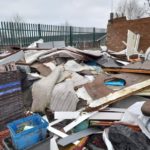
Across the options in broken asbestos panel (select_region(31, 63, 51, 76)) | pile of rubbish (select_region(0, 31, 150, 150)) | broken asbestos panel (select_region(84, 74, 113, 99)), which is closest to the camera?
pile of rubbish (select_region(0, 31, 150, 150))

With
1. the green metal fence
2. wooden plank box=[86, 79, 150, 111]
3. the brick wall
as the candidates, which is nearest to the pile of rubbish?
wooden plank box=[86, 79, 150, 111]

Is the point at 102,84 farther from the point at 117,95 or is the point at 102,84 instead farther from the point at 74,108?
the point at 74,108

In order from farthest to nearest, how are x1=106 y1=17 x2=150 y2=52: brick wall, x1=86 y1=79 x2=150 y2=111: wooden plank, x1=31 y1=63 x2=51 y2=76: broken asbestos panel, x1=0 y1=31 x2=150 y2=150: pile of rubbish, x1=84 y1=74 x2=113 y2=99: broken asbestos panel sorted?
x1=106 y1=17 x2=150 y2=52: brick wall → x1=31 y1=63 x2=51 y2=76: broken asbestos panel → x1=84 y1=74 x2=113 y2=99: broken asbestos panel → x1=86 y1=79 x2=150 y2=111: wooden plank → x1=0 y1=31 x2=150 y2=150: pile of rubbish

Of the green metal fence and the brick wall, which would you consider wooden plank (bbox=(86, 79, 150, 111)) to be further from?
the green metal fence

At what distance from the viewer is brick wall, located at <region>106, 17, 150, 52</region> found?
27.3 feet

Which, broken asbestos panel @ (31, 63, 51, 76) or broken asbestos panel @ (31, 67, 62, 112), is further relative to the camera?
broken asbestos panel @ (31, 63, 51, 76)

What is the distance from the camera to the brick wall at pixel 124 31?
327 inches

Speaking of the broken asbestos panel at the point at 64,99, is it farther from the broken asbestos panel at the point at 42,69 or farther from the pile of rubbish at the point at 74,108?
the broken asbestos panel at the point at 42,69

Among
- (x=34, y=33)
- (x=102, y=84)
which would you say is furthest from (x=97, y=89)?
(x=34, y=33)

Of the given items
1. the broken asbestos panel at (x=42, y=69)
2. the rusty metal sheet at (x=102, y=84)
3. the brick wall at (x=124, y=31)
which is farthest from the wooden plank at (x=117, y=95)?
the brick wall at (x=124, y=31)

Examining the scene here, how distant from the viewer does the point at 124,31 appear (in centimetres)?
954

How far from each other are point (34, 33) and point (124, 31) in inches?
205

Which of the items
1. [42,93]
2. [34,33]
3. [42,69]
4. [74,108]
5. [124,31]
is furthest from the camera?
[34,33]

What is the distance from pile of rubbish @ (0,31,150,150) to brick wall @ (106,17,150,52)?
4.44 metres
